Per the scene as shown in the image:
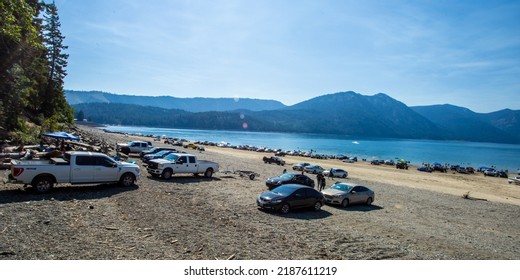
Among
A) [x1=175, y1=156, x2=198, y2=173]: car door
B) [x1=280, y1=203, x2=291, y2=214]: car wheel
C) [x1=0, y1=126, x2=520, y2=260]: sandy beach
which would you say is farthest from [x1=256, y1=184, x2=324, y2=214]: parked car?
[x1=175, y1=156, x2=198, y2=173]: car door

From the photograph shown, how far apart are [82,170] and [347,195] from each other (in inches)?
586

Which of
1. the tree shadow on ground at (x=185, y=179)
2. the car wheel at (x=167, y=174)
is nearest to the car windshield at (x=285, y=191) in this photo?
the tree shadow on ground at (x=185, y=179)

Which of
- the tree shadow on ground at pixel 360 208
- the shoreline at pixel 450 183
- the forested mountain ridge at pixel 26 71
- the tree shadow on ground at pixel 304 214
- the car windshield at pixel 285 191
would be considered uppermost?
the forested mountain ridge at pixel 26 71

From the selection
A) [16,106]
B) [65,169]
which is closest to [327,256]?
[65,169]

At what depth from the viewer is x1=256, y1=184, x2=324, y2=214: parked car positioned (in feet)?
53.3

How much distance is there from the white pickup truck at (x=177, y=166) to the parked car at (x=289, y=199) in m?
8.93

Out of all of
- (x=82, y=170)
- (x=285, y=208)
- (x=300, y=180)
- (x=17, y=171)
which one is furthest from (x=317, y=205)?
(x=17, y=171)

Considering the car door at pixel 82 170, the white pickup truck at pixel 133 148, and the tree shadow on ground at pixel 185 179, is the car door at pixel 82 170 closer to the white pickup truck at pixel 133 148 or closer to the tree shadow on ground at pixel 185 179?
the tree shadow on ground at pixel 185 179

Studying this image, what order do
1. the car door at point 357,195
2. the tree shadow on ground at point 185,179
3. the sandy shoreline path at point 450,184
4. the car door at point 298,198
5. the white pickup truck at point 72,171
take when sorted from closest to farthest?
1. the white pickup truck at point 72,171
2. the car door at point 298,198
3. the car door at point 357,195
4. the tree shadow on ground at point 185,179
5. the sandy shoreline path at point 450,184

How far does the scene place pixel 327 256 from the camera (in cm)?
1003

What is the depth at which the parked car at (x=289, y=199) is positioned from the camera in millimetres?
16250

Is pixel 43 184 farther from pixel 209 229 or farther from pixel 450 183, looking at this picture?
pixel 450 183

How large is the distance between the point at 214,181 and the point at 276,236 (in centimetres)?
1370

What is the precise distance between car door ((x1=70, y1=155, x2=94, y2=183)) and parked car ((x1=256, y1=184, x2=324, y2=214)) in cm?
855
